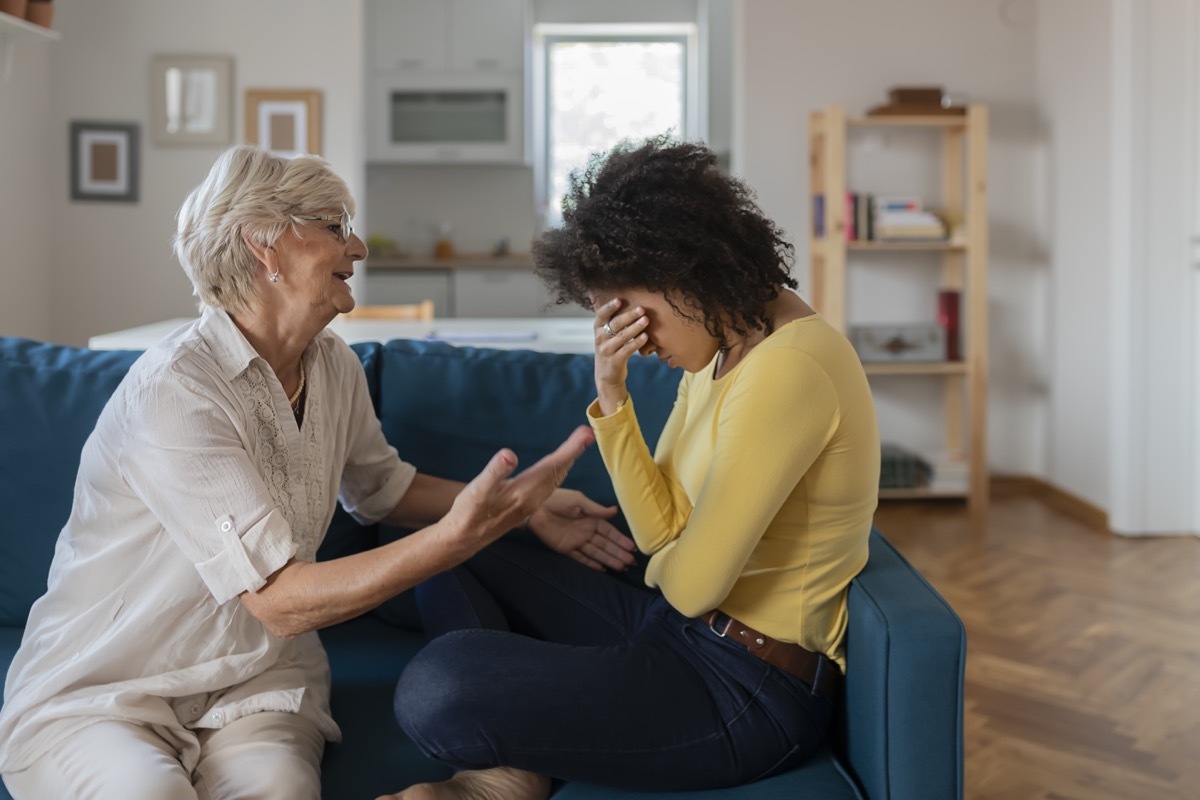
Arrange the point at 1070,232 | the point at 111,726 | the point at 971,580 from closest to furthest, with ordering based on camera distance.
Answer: the point at 111,726, the point at 971,580, the point at 1070,232

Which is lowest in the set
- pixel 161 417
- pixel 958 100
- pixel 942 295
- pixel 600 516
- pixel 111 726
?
pixel 111 726

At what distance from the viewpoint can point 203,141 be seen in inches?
230

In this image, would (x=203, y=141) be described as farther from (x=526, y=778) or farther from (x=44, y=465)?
(x=526, y=778)

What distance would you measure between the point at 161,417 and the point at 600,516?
77 centimetres

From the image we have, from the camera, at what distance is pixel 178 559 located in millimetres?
1612

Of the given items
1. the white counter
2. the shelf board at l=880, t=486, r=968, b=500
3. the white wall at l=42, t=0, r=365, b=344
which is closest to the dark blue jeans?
the white counter

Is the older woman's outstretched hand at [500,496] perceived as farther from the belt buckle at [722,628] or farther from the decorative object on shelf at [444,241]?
the decorative object on shelf at [444,241]

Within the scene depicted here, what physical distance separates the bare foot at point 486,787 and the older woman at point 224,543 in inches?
6.4

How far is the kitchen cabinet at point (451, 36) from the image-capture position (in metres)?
7.55

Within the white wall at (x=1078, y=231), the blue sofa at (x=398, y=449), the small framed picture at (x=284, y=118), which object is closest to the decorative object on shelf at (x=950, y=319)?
the white wall at (x=1078, y=231)

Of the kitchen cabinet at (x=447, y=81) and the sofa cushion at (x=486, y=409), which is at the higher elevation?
the kitchen cabinet at (x=447, y=81)

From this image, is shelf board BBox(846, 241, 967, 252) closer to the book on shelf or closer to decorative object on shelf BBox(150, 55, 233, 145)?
the book on shelf

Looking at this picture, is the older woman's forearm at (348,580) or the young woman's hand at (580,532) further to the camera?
the young woman's hand at (580,532)

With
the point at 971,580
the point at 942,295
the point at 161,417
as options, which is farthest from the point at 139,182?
the point at 161,417
